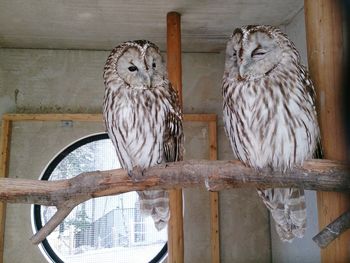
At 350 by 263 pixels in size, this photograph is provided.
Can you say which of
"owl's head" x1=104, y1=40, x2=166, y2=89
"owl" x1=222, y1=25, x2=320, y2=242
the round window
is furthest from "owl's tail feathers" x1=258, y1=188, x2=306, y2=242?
the round window

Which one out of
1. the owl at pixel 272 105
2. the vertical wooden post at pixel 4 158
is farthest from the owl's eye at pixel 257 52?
the vertical wooden post at pixel 4 158

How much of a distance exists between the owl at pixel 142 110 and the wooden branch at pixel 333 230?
2.88ft

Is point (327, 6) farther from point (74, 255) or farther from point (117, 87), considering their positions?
point (74, 255)

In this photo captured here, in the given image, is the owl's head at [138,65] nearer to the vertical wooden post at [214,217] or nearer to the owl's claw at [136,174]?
the owl's claw at [136,174]

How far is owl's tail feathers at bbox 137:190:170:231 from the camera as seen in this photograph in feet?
6.48

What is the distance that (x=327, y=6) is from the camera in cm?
136

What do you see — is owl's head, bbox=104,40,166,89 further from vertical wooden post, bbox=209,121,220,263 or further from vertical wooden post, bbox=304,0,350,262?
vertical wooden post, bbox=209,121,220,263

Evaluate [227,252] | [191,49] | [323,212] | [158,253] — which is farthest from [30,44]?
[323,212]

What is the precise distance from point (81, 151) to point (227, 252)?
1.82 metres

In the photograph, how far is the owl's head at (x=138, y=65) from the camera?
185cm

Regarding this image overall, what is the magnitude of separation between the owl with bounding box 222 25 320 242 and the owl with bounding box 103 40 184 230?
393 mm

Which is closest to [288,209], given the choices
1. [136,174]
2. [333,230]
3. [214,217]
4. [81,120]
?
[333,230]

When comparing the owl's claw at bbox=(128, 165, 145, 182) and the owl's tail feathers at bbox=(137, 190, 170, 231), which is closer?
the owl's claw at bbox=(128, 165, 145, 182)

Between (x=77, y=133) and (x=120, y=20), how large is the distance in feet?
4.01
